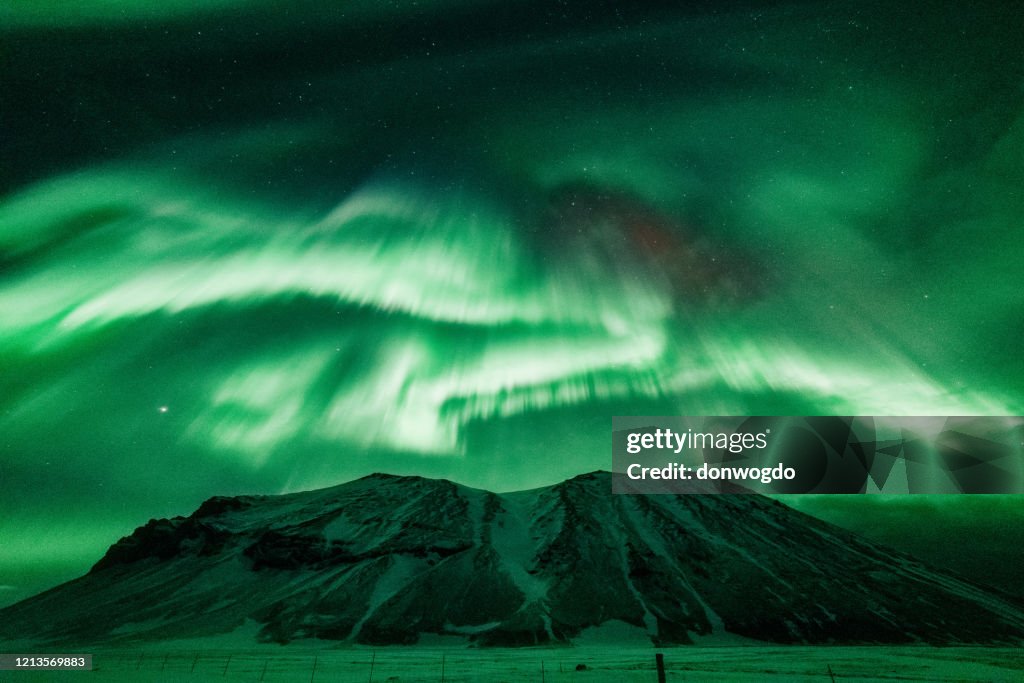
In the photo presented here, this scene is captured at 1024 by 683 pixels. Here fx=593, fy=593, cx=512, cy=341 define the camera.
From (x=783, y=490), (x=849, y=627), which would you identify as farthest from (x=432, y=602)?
(x=783, y=490)

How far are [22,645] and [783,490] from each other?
204 m

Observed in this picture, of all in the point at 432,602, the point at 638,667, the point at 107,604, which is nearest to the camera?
the point at 638,667

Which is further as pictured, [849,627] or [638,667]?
[849,627]

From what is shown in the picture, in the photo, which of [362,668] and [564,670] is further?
[362,668]

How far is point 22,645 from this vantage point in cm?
16512

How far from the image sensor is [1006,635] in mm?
171125

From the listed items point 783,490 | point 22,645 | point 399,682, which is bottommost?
point 22,645

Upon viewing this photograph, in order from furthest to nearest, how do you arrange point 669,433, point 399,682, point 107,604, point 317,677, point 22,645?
1. point 107,604
2. point 22,645
3. point 317,677
4. point 399,682
5. point 669,433

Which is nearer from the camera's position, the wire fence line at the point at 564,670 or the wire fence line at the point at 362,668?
the wire fence line at the point at 564,670

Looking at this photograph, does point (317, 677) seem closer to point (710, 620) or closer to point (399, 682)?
point (399, 682)

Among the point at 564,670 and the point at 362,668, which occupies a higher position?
the point at 564,670

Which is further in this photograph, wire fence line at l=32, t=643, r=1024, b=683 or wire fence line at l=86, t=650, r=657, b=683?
wire fence line at l=86, t=650, r=657, b=683

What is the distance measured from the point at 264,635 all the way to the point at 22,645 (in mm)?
69312

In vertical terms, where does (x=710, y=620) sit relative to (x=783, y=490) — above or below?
below
